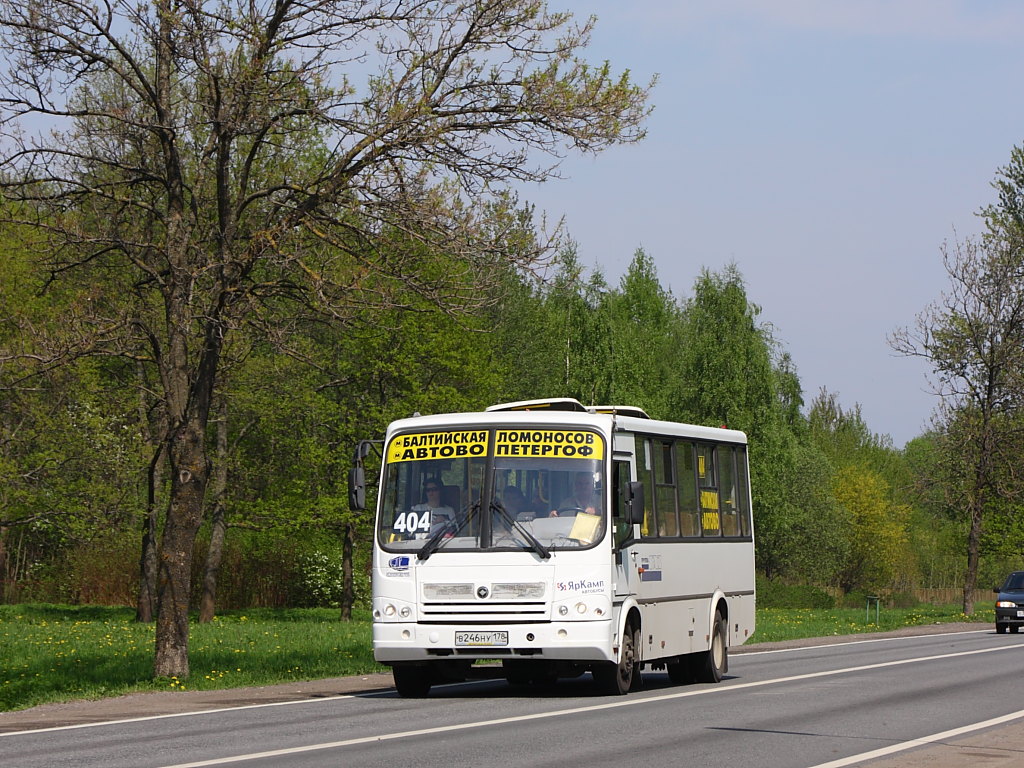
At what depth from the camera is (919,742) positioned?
12195 mm

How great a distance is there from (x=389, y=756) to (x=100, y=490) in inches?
1190

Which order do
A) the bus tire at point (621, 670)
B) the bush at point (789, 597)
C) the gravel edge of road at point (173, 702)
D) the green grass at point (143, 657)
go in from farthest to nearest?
the bush at point (789, 597)
the green grass at point (143, 657)
the bus tire at point (621, 670)
the gravel edge of road at point (173, 702)

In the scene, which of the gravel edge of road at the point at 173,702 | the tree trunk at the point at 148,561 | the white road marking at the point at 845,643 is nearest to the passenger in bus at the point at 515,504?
the gravel edge of road at the point at 173,702

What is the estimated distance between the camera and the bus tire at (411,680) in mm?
16859

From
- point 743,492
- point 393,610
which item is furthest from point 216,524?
point 393,610

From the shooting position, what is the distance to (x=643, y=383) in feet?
241

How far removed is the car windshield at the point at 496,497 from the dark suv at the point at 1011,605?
2373cm

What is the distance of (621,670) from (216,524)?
94.3 ft

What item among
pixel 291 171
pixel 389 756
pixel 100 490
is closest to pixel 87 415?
pixel 100 490

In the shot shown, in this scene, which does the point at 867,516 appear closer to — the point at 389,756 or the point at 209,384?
the point at 209,384

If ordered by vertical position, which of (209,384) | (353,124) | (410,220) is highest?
(353,124)

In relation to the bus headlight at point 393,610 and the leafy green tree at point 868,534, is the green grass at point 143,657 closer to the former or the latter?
the bus headlight at point 393,610

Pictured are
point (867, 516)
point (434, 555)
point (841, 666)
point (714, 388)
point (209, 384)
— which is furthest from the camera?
point (867, 516)

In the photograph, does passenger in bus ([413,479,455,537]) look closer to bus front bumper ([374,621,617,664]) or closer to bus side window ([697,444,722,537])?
bus front bumper ([374,621,617,664])
